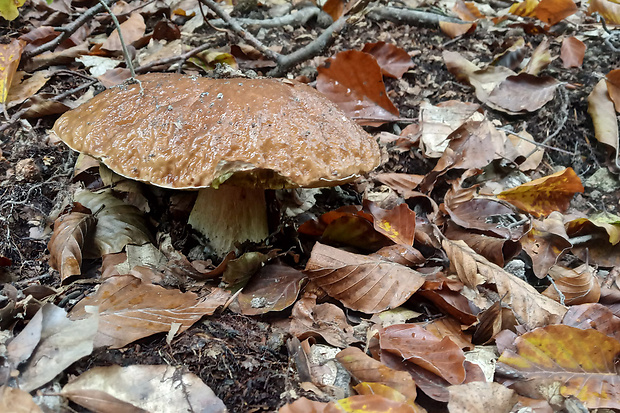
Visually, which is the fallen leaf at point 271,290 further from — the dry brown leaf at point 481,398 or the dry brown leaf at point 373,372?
the dry brown leaf at point 481,398

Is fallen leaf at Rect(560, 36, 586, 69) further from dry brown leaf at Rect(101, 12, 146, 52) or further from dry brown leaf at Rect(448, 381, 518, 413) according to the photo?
dry brown leaf at Rect(101, 12, 146, 52)

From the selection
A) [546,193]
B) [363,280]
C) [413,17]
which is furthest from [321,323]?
[413,17]

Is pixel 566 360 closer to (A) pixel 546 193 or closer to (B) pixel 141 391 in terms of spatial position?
(A) pixel 546 193

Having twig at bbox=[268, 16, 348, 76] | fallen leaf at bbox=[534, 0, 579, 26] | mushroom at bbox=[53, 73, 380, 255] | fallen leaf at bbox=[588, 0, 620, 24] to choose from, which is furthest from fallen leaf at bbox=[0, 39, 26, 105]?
fallen leaf at bbox=[588, 0, 620, 24]

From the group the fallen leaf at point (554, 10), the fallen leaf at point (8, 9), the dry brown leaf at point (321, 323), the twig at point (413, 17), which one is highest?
the fallen leaf at point (8, 9)

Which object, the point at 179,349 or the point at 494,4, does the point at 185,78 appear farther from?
the point at 494,4

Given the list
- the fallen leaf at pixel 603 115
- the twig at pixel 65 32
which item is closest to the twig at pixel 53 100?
the twig at pixel 65 32
